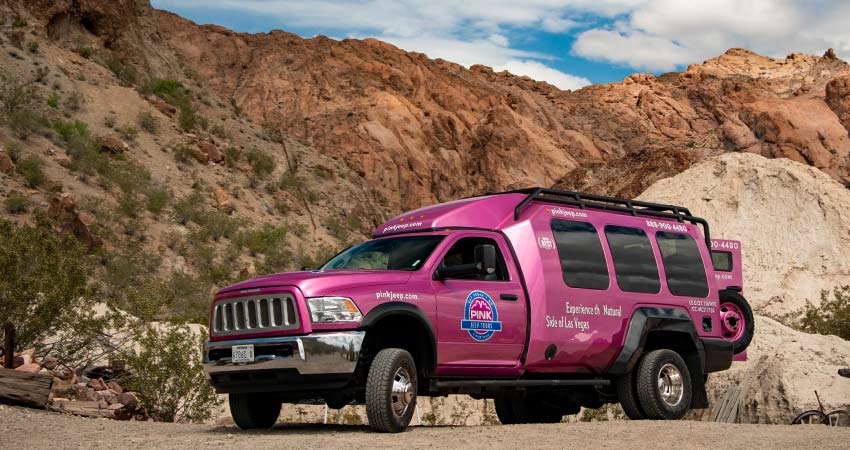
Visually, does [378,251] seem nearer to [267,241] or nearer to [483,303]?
[483,303]

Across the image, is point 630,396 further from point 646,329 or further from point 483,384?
point 483,384

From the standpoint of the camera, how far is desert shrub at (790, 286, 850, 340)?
23.1 m

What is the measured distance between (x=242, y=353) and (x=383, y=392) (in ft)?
4.83

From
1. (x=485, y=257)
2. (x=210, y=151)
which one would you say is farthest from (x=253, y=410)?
(x=210, y=151)

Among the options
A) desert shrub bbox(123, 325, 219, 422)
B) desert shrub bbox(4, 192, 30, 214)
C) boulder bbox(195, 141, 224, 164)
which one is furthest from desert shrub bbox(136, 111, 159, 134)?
desert shrub bbox(123, 325, 219, 422)

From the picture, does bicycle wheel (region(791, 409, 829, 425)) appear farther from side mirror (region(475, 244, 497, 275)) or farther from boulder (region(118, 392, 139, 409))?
boulder (region(118, 392, 139, 409))

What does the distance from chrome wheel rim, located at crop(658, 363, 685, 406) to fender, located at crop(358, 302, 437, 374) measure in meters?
3.66

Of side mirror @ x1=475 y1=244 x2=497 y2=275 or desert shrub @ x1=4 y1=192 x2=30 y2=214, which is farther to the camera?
desert shrub @ x1=4 y1=192 x2=30 y2=214

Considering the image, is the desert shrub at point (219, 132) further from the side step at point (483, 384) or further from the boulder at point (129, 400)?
the side step at point (483, 384)

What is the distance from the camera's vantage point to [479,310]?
10.4 metres

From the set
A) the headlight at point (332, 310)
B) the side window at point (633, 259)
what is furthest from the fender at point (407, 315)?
the side window at point (633, 259)

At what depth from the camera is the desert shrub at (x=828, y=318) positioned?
2312 centimetres

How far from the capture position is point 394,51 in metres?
83.1

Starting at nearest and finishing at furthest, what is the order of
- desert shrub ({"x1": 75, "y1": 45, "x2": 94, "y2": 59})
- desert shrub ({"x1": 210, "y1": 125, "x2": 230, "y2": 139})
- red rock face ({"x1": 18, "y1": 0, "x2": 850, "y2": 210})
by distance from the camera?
desert shrub ({"x1": 75, "y1": 45, "x2": 94, "y2": 59})
desert shrub ({"x1": 210, "y1": 125, "x2": 230, "y2": 139})
red rock face ({"x1": 18, "y1": 0, "x2": 850, "y2": 210})
